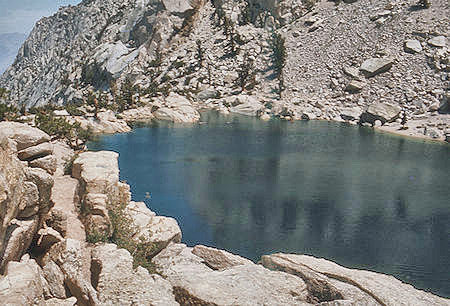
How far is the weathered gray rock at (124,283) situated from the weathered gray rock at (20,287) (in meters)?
2.09

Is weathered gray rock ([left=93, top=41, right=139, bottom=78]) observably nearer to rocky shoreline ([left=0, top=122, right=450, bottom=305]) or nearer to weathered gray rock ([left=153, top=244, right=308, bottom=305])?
rocky shoreline ([left=0, top=122, right=450, bottom=305])

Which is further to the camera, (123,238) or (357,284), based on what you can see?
(123,238)

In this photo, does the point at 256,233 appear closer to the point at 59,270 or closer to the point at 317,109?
the point at 59,270

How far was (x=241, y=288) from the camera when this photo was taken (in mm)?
10562

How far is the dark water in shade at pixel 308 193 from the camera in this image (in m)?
20.5

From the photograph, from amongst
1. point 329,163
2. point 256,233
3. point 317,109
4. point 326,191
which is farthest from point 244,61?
point 256,233

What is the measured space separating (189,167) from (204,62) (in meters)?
51.6

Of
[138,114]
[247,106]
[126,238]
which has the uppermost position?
[247,106]

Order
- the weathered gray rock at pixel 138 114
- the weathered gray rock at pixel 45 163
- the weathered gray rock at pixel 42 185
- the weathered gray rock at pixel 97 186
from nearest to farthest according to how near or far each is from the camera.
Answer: the weathered gray rock at pixel 42 185, the weathered gray rock at pixel 97 186, the weathered gray rock at pixel 45 163, the weathered gray rock at pixel 138 114

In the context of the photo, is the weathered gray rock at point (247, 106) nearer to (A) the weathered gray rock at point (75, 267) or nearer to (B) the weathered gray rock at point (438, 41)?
(B) the weathered gray rock at point (438, 41)

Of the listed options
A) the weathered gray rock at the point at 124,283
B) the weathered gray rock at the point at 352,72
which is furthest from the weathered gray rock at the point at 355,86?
the weathered gray rock at the point at 124,283

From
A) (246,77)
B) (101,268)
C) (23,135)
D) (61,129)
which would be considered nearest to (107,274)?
(101,268)

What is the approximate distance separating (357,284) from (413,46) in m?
63.1

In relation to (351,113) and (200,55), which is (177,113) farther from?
(351,113)
